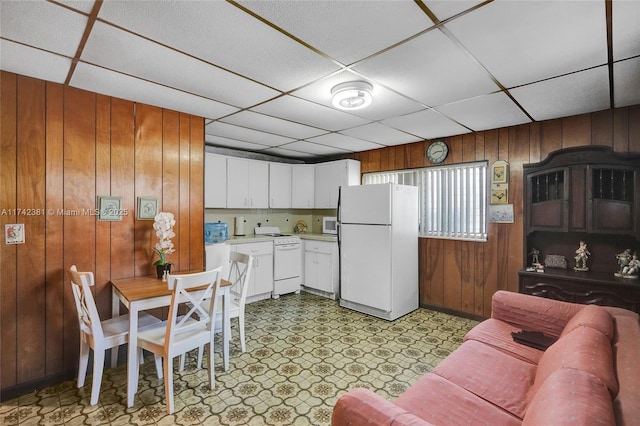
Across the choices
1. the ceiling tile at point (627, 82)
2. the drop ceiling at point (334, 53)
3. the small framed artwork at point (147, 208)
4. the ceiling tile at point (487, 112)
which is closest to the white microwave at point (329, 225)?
the drop ceiling at point (334, 53)

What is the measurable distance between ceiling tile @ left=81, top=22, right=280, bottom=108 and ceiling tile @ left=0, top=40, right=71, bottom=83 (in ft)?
0.75

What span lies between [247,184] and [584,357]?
14.6 feet

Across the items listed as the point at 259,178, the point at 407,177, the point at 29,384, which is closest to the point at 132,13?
the point at 29,384

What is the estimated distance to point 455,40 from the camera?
5.98ft

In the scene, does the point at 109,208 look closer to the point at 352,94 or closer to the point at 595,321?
the point at 352,94

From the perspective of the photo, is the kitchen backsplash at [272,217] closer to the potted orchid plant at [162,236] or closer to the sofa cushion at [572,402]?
the potted orchid plant at [162,236]

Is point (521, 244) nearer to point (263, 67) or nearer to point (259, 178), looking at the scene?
point (263, 67)

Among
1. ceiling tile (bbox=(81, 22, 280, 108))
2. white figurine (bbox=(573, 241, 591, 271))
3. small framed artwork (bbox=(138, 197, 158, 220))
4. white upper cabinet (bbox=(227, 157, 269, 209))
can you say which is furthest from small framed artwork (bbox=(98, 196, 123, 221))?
white figurine (bbox=(573, 241, 591, 271))

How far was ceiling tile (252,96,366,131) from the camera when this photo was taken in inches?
113

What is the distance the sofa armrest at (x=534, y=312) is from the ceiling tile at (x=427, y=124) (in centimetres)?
188

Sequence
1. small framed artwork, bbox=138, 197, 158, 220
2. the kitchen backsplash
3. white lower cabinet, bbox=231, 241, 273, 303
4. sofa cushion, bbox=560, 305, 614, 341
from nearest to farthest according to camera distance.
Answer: sofa cushion, bbox=560, 305, 614, 341 < small framed artwork, bbox=138, 197, 158, 220 < white lower cabinet, bbox=231, 241, 273, 303 < the kitchen backsplash

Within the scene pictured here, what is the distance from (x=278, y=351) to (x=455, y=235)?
2741mm

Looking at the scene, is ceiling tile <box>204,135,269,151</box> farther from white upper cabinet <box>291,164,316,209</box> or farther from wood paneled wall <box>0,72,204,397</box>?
wood paneled wall <box>0,72,204,397</box>

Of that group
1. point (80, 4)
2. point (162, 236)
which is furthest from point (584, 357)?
point (162, 236)
